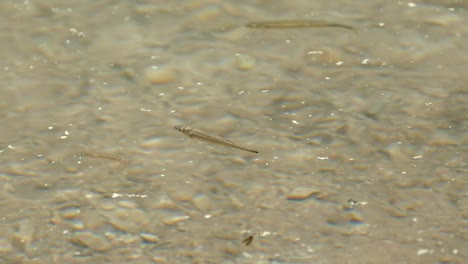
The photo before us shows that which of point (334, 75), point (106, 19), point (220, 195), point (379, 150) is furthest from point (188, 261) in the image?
point (106, 19)

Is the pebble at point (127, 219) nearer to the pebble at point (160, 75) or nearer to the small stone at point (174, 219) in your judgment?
the small stone at point (174, 219)

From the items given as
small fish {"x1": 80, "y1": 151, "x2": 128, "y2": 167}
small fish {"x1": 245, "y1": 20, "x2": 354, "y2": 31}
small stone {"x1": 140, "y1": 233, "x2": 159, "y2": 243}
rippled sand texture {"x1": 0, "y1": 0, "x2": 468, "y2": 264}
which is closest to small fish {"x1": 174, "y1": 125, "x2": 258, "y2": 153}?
rippled sand texture {"x1": 0, "y1": 0, "x2": 468, "y2": 264}

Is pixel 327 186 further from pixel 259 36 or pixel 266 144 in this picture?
pixel 259 36

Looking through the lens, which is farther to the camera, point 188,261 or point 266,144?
point 266,144

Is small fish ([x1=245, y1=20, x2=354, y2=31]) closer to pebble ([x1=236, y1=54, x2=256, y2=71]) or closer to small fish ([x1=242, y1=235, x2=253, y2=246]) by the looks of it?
pebble ([x1=236, y1=54, x2=256, y2=71])

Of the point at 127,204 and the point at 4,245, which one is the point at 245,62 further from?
the point at 4,245

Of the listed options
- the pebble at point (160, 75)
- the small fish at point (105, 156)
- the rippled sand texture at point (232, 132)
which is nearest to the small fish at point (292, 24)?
the rippled sand texture at point (232, 132)
